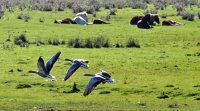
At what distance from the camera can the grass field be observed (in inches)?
943

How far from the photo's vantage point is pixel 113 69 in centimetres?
3055

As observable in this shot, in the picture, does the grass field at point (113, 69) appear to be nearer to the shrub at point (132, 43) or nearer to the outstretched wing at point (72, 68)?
the shrub at point (132, 43)

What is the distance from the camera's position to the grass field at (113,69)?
2395 cm

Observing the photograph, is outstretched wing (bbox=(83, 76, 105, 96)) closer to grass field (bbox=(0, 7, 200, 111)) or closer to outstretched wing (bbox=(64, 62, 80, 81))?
outstretched wing (bbox=(64, 62, 80, 81))

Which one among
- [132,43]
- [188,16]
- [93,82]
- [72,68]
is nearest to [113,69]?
[132,43]

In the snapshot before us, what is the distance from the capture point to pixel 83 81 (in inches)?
1081

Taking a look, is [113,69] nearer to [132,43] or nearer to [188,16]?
[132,43]

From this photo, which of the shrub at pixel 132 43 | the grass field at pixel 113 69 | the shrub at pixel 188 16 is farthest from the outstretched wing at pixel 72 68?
the shrub at pixel 188 16

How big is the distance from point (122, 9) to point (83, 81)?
3191 centimetres

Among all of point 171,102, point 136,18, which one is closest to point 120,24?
point 136,18

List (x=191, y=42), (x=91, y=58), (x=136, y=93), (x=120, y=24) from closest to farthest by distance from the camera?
(x=136, y=93) → (x=91, y=58) → (x=191, y=42) → (x=120, y=24)

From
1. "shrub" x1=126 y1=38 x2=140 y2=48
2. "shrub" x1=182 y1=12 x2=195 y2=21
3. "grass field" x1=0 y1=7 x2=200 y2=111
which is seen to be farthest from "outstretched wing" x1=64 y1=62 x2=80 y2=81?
"shrub" x1=182 y1=12 x2=195 y2=21

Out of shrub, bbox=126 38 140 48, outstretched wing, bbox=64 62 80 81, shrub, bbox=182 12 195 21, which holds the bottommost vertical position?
shrub, bbox=182 12 195 21

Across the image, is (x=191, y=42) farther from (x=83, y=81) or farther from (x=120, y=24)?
(x=83, y=81)
